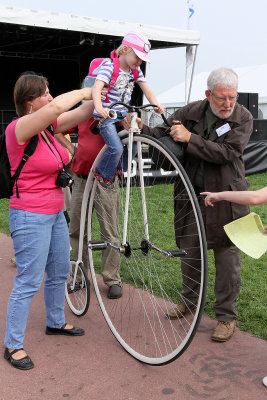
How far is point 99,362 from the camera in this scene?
2994mm

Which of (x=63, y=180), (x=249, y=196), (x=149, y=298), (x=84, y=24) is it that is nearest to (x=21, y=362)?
(x=63, y=180)

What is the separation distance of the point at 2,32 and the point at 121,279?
34.0ft

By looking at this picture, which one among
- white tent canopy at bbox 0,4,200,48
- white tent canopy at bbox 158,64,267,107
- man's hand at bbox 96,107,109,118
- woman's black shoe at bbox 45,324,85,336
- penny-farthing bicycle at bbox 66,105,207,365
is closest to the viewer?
penny-farthing bicycle at bbox 66,105,207,365

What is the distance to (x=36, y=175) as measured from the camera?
9.45 feet

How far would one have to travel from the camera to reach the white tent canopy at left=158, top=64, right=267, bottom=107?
70.9 feet

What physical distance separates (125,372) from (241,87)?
21265 millimetres

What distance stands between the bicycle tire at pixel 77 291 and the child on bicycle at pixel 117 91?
92 cm

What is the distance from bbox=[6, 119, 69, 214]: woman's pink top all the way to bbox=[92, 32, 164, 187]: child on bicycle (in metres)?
0.34

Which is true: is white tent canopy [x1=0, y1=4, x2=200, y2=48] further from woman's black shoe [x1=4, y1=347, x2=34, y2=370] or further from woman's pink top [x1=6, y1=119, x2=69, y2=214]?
woman's black shoe [x1=4, y1=347, x2=34, y2=370]

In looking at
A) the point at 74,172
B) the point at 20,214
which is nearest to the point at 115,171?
the point at 20,214

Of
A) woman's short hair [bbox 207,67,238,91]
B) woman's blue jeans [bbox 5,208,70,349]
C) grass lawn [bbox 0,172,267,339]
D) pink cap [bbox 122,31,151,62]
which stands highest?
pink cap [bbox 122,31,151,62]

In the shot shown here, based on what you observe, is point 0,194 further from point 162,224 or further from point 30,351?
point 162,224

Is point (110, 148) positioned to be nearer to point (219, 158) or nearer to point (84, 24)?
point (219, 158)

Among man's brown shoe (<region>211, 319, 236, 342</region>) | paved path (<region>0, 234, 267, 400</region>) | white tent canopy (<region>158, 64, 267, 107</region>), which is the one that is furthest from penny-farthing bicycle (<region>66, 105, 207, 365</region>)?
white tent canopy (<region>158, 64, 267, 107</region>)
